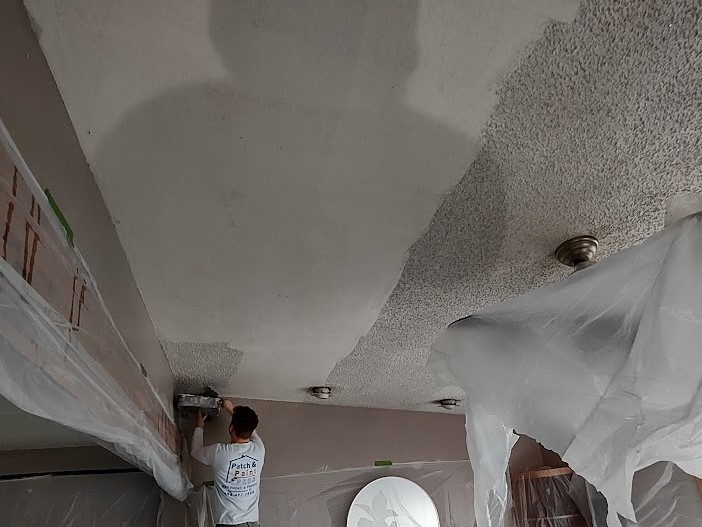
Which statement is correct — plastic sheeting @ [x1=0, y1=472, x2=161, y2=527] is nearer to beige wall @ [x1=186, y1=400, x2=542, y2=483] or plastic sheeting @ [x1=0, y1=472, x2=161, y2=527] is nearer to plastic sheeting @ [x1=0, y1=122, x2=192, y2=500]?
beige wall @ [x1=186, y1=400, x2=542, y2=483]

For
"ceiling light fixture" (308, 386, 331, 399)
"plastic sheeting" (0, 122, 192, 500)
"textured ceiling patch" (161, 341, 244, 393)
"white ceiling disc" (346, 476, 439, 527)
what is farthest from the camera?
"white ceiling disc" (346, 476, 439, 527)

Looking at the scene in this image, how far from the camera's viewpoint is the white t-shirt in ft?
7.04

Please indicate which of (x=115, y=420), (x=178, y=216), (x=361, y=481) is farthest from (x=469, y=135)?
(x=361, y=481)

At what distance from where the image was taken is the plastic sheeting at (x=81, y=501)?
1.89 m

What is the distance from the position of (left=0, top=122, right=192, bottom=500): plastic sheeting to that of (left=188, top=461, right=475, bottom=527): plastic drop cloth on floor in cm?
140

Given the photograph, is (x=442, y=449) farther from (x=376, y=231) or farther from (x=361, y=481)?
(x=376, y=231)

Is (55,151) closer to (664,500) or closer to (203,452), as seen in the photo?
(203,452)

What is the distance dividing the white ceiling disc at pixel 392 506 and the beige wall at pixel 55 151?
1.58 m

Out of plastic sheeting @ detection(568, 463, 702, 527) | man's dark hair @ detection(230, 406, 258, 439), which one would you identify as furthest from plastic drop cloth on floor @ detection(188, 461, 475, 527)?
plastic sheeting @ detection(568, 463, 702, 527)

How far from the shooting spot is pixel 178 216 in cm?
125

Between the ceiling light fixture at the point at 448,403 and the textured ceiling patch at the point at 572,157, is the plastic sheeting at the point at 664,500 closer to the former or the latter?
the ceiling light fixture at the point at 448,403

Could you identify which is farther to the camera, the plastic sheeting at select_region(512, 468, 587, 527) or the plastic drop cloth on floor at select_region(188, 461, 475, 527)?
the plastic sheeting at select_region(512, 468, 587, 527)

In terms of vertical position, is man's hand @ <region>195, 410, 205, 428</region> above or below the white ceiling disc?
above

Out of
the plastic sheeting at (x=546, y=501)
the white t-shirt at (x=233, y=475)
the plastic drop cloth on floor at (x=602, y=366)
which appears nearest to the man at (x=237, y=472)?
the white t-shirt at (x=233, y=475)
